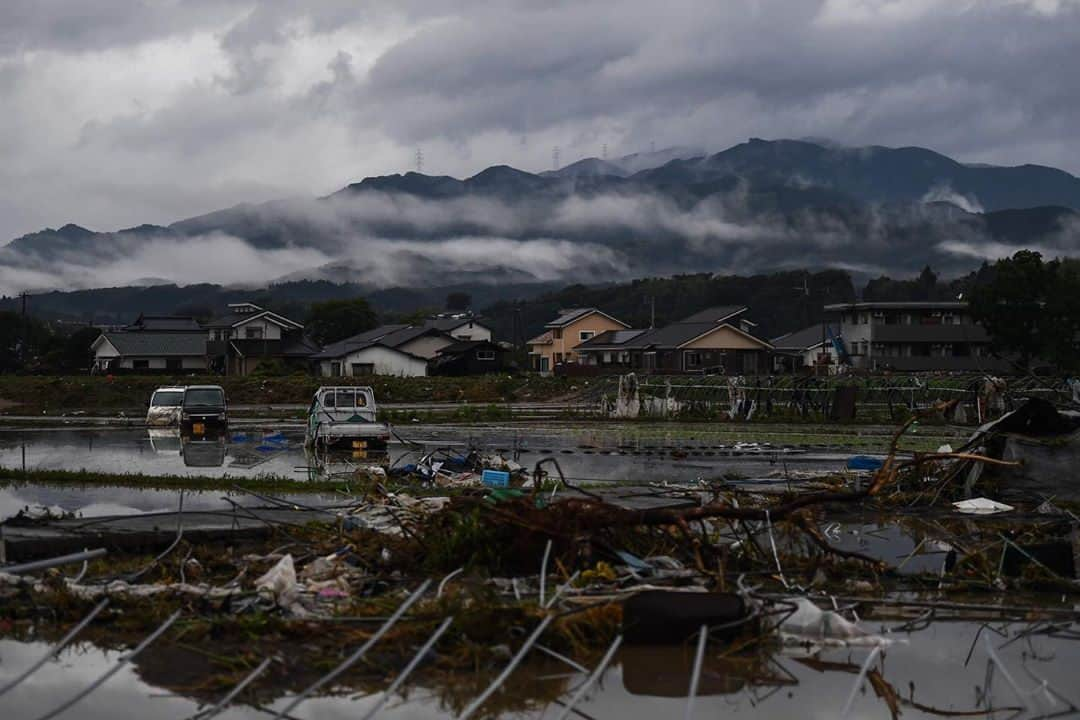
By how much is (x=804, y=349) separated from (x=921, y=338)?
15326 mm

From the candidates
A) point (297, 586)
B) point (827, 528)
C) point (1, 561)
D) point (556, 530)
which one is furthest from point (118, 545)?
point (827, 528)

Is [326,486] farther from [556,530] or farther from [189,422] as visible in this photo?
[189,422]

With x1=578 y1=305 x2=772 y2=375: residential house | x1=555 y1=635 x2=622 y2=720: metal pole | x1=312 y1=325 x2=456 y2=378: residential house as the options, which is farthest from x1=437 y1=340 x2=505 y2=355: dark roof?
x1=555 y1=635 x2=622 y2=720: metal pole

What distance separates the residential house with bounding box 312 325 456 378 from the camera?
86.1 meters

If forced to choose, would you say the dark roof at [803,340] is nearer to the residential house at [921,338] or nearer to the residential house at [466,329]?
the residential house at [921,338]

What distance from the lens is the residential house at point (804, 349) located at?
3501 inches

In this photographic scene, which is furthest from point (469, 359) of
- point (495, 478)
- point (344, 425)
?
point (495, 478)

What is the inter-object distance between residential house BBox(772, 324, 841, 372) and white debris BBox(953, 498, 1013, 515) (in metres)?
70.0

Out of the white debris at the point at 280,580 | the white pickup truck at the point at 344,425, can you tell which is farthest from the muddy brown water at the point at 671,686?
the white pickup truck at the point at 344,425

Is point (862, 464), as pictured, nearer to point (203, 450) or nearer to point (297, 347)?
point (203, 450)

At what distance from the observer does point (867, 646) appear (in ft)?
30.4

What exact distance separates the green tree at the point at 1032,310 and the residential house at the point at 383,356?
37.3m

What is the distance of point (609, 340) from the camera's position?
3725 inches

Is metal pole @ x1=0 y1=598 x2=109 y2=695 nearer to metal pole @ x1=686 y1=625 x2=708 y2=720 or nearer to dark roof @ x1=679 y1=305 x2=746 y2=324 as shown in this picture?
metal pole @ x1=686 y1=625 x2=708 y2=720
